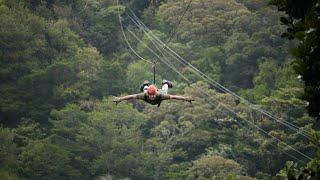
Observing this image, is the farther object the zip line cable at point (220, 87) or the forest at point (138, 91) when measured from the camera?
the forest at point (138, 91)

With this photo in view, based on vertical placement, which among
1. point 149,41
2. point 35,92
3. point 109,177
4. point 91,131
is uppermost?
point 149,41

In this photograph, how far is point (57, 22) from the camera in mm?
36938

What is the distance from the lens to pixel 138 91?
35062 mm

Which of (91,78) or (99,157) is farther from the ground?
(91,78)

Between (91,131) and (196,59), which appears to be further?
(196,59)

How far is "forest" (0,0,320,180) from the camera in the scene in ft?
92.5

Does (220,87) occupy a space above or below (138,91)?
above

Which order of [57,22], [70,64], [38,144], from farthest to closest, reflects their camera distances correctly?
[57,22], [70,64], [38,144]

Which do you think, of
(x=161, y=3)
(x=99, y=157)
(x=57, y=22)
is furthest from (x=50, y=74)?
(x=161, y=3)

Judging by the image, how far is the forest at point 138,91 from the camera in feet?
92.5

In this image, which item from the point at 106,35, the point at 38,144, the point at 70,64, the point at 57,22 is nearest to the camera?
the point at 38,144

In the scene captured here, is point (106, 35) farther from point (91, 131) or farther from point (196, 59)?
point (91, 131)

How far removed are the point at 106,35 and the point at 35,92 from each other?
7.85m

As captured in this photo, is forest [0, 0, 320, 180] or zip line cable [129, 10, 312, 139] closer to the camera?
zip line cable [129, 10, 312, 139]
